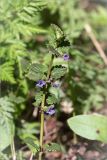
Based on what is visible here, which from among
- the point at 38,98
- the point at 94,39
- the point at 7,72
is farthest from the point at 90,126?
the point at 94,39

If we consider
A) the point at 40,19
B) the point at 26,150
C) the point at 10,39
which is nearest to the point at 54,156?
the point at 26,150

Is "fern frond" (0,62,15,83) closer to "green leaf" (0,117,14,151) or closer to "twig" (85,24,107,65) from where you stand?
"green leaf" (0,117,14,151)

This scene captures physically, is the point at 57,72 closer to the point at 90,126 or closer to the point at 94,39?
the point at 90,126

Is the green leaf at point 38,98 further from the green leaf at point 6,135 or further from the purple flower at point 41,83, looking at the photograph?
the green leaf at point 6,135

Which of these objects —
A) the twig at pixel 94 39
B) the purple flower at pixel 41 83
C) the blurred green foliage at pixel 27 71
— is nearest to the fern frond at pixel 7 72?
the blurred green foliage at pixel 27 71

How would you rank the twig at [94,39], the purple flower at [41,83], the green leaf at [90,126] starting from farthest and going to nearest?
the twig at [94,39], the green leaf at [90,126], the purple flower at [41,83]

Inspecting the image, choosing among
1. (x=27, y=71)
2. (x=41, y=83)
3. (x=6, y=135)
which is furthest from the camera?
(x=6, y=135)

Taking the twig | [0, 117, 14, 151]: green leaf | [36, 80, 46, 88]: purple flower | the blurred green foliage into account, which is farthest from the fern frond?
the twig

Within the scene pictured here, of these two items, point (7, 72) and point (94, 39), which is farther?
point (94, 39)
